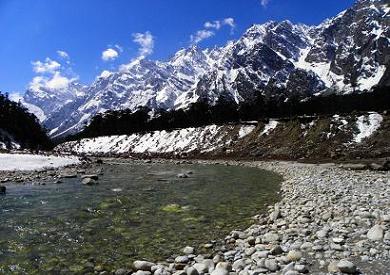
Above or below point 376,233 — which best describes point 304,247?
below

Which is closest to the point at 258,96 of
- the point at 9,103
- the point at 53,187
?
the point at 9,103

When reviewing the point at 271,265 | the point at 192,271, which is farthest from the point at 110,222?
the point at 271,265

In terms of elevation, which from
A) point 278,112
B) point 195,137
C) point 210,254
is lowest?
point 210,254

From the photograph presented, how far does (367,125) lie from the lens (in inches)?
2685

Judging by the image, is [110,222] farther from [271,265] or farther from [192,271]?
[271,265]

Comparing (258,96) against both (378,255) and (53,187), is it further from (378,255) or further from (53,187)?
(378,255)

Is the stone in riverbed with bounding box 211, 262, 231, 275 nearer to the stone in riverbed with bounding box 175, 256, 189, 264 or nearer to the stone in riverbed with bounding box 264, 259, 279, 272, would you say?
the stone in riverbed with bounding box 264, 259, 279, 272

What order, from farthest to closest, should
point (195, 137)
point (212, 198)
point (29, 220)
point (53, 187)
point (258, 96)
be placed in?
point (258, 96)
point (195, 137)
point (53, 187)
point (212, 198)
point (29, 220)

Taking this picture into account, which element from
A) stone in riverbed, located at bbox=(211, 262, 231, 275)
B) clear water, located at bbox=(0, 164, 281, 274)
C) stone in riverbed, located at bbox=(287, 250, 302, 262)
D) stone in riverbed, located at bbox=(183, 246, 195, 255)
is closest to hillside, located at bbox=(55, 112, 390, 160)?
clear water, located at bbox=(0, 164, 281, 274)

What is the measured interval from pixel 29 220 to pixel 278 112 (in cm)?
12312

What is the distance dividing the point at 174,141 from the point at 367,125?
6081 centimetres

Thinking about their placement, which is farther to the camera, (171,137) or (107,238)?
(171,137)

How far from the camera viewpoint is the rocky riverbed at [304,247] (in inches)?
451

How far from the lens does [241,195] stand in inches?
1086
